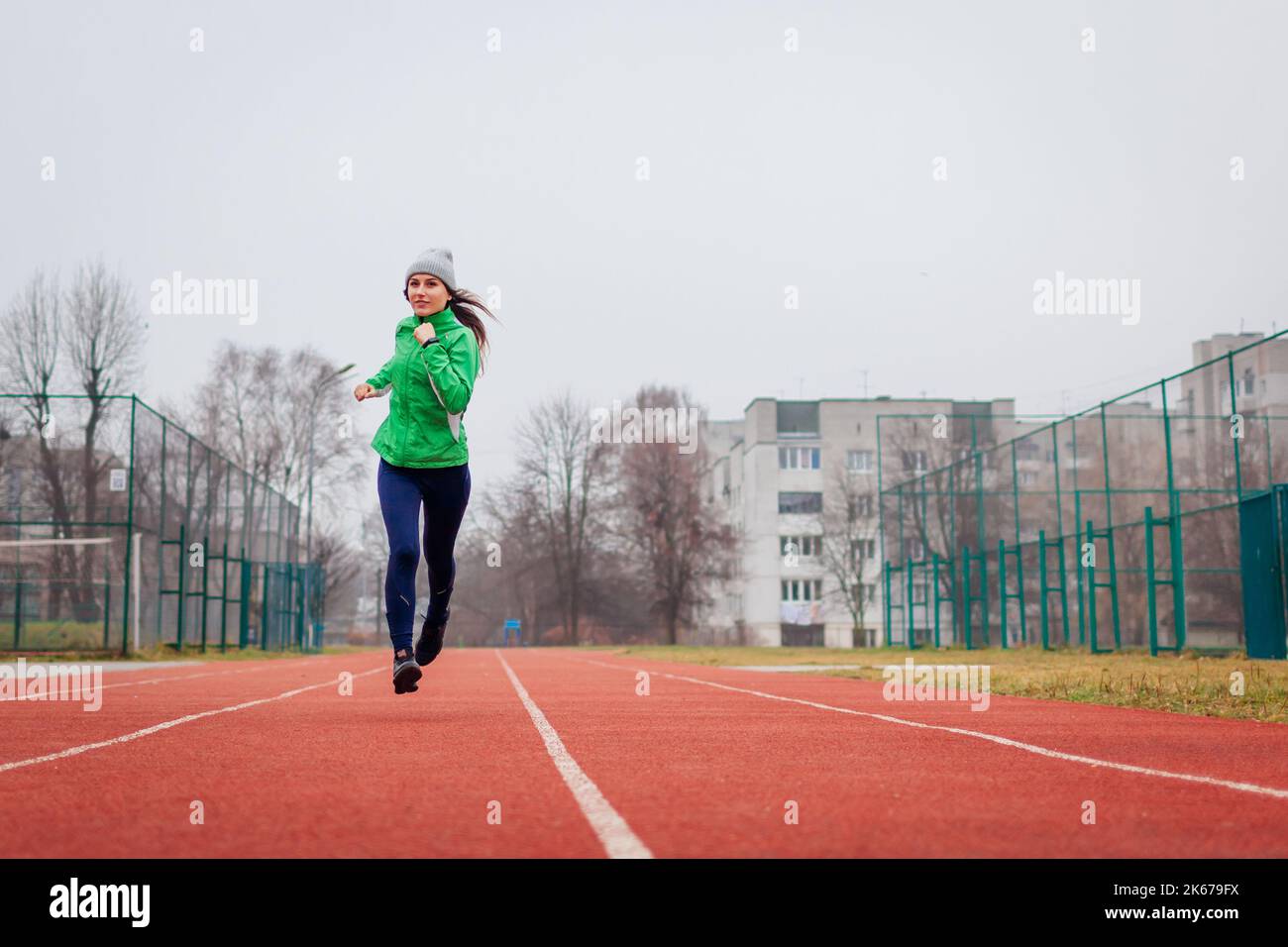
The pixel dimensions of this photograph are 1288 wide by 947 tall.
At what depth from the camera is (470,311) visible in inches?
291

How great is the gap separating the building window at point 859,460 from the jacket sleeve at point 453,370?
209ft

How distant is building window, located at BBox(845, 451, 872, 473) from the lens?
229 feet

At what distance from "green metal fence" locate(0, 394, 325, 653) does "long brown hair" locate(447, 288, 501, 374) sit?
57.4 ft

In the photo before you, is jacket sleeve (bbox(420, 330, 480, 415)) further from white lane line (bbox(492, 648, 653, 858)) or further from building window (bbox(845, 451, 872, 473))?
building window (bbox(845, 451, 872, 473))

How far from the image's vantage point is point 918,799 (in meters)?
4.19

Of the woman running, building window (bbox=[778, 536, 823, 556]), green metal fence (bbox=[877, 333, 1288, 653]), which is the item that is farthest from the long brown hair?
building window (bbox=[778, 536, 823, 556])

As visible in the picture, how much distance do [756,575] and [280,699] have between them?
2390 inches

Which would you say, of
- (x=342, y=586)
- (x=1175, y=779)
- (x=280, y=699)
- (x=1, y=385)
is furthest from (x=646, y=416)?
(x=1175, y=779)

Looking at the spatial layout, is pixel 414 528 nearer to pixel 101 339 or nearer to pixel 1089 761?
pixel 1089 761

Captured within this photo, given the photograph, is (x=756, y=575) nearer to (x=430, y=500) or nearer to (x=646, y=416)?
(x=646, y=416)

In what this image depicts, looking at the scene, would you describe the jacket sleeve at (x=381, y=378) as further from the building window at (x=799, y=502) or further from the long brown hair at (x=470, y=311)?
the building window at (x=799, y=502)

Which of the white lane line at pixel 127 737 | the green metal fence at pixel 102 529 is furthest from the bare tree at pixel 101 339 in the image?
the white lane line at pixel 127 737

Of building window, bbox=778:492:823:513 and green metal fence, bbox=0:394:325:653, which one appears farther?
building window, bbox=778:492:823:513

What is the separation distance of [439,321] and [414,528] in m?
1.12
